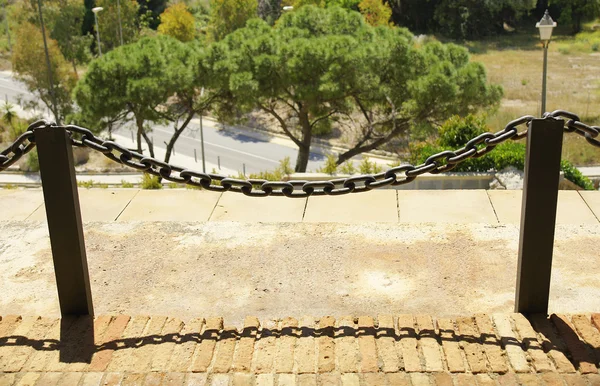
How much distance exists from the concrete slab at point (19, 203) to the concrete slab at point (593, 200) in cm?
506

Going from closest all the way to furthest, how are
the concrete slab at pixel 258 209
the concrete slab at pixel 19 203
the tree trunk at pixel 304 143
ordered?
the concrete slab at pixel 258 209 < the concrete slab at pixel 19 203 < the tree trunk at pixel 304 143

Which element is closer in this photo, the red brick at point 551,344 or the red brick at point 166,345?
the red brick at point 551,344

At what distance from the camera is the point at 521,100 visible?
33594mm

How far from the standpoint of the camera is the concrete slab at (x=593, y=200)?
6.07m

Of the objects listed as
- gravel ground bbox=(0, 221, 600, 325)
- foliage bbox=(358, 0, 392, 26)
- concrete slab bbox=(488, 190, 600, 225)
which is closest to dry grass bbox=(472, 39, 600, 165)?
foliage bbox=(358, 0, 392, 26)

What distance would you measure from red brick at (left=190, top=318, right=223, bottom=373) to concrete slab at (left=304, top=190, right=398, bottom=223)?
228 centimetres

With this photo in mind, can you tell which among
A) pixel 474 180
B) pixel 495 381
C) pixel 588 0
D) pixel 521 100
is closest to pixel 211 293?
pixel 495 381

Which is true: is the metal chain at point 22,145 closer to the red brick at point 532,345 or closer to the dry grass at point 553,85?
the red brick at point 532,345

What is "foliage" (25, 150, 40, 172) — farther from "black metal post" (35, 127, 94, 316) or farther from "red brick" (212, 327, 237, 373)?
"red brick" (212, 327, 237, 373)

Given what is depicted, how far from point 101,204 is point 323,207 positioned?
6.96ft

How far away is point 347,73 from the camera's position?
18.1 meters

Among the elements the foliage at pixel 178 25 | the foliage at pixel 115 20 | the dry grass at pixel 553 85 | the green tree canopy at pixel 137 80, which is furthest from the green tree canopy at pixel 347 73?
the foliage at pixel 115 20

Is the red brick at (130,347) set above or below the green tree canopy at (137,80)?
above

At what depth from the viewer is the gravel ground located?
14.3ft
